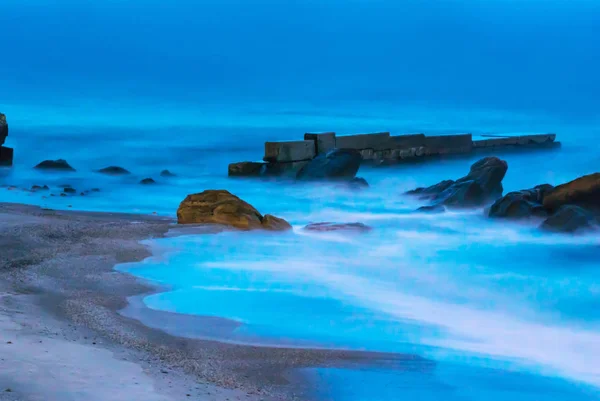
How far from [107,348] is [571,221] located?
584cm

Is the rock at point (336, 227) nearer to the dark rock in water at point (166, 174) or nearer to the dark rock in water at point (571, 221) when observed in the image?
the dark rock in water at point (571, 221)

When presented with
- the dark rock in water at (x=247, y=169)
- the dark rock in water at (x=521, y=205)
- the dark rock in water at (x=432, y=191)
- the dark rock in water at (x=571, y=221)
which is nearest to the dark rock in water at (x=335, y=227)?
the dark rock in water at (x=521, y=205)

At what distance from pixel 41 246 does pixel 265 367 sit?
9.92 feet

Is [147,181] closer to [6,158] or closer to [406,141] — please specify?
[6,158]

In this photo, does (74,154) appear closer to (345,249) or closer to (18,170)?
(18,170)

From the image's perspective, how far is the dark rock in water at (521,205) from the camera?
9.05 meters

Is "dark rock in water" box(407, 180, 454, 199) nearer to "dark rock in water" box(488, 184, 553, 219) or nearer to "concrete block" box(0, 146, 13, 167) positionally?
"dark rock in water" box(488, 184, 553, 219)

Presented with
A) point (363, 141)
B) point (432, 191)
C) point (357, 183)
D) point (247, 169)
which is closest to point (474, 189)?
point (432, 191)

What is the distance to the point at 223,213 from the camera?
8.04 m

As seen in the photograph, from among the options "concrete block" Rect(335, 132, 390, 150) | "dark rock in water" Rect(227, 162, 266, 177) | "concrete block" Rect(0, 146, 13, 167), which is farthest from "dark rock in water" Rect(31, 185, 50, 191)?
"concrete block" Rect(335, 132, 390, 150)

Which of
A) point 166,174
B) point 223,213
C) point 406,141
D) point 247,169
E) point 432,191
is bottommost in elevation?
point 223,213

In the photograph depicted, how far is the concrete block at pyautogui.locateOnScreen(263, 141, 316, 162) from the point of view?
13.3 m

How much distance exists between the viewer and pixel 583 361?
14.9 ft

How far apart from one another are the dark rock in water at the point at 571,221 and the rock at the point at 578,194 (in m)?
0.20
